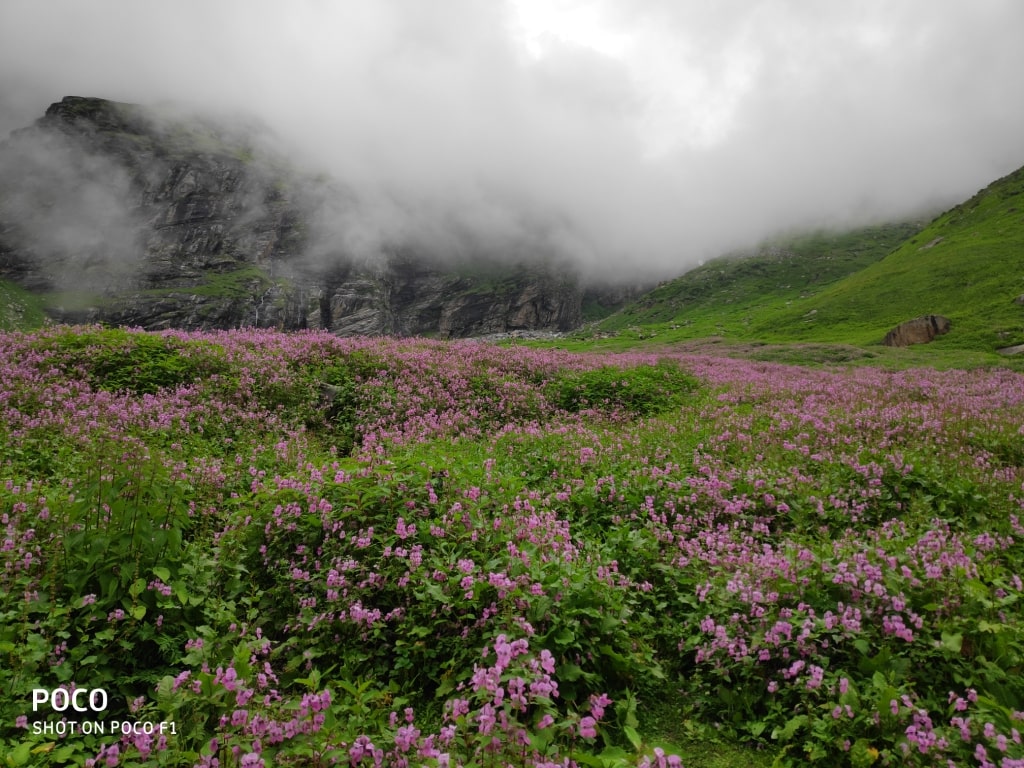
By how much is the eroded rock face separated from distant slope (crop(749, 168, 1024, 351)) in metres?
0.93

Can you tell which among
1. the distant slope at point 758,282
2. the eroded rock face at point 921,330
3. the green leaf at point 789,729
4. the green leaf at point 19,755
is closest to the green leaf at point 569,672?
the green leaf at point 789,729

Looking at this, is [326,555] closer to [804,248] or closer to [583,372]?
[583,372]

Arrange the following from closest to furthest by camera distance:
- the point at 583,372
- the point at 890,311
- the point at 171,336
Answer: the point at 171,336 → the point at 583,372 → the point at 890,311

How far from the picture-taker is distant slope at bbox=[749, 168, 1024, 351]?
142 feet

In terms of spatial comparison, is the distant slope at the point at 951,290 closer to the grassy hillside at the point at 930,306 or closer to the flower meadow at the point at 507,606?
the grassy hillside at the point at 930,306

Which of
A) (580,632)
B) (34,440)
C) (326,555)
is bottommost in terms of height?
(580,632)

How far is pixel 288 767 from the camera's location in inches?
130

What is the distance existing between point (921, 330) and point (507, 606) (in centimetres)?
5324

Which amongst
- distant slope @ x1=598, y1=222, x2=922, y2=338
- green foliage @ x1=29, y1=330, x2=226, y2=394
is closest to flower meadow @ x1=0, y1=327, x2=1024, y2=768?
green foliage @ x1=29, y1=330, x2=226, y2=394

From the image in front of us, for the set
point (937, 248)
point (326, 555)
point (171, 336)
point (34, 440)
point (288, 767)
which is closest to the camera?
point (288, 767)

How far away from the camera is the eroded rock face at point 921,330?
141ft

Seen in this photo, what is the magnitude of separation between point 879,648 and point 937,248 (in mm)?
100687

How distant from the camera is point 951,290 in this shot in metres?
56.6

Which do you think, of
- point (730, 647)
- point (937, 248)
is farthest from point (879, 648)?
point (937, 248)
